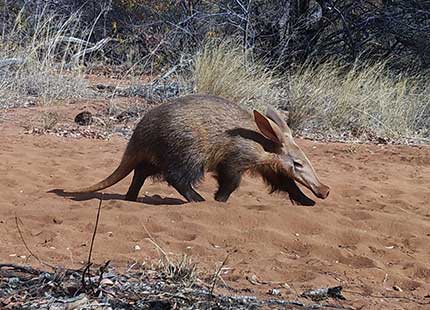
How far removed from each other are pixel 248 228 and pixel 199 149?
40.9 inches

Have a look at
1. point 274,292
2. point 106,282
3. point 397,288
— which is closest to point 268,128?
point 397,288

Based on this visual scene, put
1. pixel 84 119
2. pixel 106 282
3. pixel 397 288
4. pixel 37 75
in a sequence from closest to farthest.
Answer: pixel 106 282
pixel 397 288
pixel 84 119
pixel 37 75

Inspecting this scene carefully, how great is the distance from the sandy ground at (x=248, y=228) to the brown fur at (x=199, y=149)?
21 centimetres

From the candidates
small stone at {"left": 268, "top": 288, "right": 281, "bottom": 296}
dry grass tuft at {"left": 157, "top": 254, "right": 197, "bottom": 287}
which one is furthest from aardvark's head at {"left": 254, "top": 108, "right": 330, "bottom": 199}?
dry grass tuft at {"left": 157, "top": 254, "right": 197, "bottom": 287}

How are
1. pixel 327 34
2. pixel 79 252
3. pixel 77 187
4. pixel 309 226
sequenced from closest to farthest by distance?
pixel 79 252 → pixel 309 226 → pixel 77 187 → pixel 327 34

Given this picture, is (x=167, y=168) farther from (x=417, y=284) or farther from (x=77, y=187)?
(x=417, y=284)

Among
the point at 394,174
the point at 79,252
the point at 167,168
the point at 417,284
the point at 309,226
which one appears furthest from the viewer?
the point at 394,174

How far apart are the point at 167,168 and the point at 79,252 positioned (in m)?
A: 1.72

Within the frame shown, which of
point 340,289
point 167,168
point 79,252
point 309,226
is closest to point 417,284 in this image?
point 340,289

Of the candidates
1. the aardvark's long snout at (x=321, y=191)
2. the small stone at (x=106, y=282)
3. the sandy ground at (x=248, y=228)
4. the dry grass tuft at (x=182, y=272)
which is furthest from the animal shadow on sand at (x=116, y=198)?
the small stone at (x=106, y=282)

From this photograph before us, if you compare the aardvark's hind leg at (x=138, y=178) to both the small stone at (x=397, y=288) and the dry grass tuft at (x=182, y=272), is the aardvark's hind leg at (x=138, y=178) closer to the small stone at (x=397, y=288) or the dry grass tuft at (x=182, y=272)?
the dry grass tuft at (x=182, y=272)

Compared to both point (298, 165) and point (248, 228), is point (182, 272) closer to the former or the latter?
point (248, 228)

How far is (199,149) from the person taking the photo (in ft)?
21.4

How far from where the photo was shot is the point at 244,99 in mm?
11367
